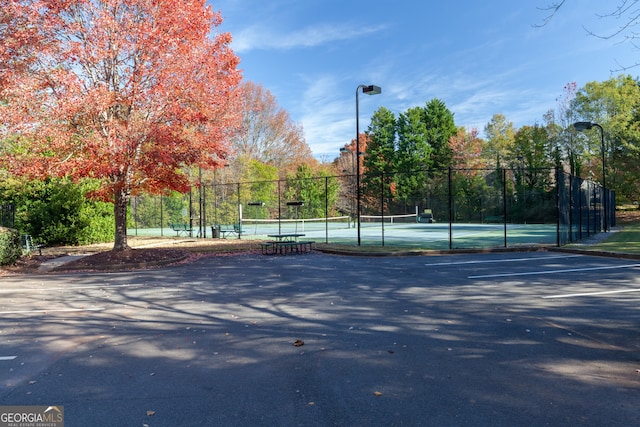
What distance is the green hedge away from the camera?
14.1m

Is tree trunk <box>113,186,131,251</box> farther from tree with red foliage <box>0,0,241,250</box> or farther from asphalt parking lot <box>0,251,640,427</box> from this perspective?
asphalt parking lot <box>0,251,640,427</box>

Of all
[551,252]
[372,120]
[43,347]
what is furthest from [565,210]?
[372,120]

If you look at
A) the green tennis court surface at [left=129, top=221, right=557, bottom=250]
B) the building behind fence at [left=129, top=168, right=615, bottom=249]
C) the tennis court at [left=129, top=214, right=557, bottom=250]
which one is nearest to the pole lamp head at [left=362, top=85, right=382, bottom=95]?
the tennis court at [left=129, top=214, right=557, bottom=250]

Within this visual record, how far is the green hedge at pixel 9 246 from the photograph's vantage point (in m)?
14.1

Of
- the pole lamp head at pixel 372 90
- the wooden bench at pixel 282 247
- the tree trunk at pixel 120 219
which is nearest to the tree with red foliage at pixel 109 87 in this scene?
the tree trunk at pixel 120 219

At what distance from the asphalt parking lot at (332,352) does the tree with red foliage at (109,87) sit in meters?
5.56

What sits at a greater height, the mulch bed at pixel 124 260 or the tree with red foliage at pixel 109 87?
the tree with red foliage at pixel 109 87

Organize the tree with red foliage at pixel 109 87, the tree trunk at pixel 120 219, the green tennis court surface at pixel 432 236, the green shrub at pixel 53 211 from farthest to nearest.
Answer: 1. the green shrub at pixel 53 211
2. the green tennis court surface at pixel 432 236
3. the tree trunk at pixel 120 219
4. the tree with red foliage at pixel 109 87

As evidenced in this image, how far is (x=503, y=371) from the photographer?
4.34 meters

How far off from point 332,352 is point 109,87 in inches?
532

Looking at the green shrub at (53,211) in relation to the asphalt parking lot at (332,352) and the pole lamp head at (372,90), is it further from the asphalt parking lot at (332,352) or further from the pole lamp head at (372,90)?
the pole lamp head at (372,90)

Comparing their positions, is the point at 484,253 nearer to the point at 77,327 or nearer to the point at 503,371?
the point at 503,371
